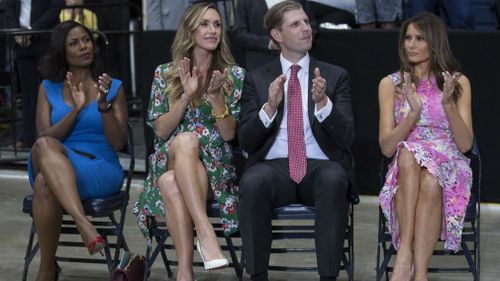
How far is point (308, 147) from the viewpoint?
6.68 metres

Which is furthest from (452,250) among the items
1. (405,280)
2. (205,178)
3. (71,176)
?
(71,176)

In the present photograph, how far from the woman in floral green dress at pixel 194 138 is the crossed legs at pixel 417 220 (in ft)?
2.93

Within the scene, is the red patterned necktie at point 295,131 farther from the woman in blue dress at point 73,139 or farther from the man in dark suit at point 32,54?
the man in dark suit at point 32,54

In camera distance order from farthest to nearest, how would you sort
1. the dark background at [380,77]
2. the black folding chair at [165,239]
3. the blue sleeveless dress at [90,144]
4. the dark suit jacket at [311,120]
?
the dark background at [380,77] < the blue sleeveless dress at [90,144] < the black folding chair at [165,239] < the dark suit jacket at [311,120]

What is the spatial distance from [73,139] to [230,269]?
119 centimetres

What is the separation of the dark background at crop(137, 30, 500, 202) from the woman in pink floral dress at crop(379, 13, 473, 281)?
1934 millimetres

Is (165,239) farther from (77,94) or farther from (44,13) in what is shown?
(44,13)

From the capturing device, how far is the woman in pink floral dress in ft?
20.9

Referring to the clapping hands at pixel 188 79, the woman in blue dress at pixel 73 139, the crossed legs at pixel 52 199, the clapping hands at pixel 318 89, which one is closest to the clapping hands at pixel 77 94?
the woman in blue dress at pixel 73 139

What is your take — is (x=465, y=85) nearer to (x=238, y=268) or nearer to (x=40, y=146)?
(x=238, y=268)

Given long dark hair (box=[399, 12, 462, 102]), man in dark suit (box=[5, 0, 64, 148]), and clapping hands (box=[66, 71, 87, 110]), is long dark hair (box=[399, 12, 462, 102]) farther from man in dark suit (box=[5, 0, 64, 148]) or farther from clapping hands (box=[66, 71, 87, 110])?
man in dark suit (box=[5, 0, 64, 148])

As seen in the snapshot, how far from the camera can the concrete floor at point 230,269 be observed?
7164 mm

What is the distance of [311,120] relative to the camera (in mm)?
6664

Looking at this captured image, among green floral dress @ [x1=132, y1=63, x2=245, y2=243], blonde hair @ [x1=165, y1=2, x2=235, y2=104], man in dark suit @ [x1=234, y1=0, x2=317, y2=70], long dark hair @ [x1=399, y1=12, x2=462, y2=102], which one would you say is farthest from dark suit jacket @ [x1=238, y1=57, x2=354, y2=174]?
man in dark suit @ [x1=234, y1=0, x2=317, y2=70]
